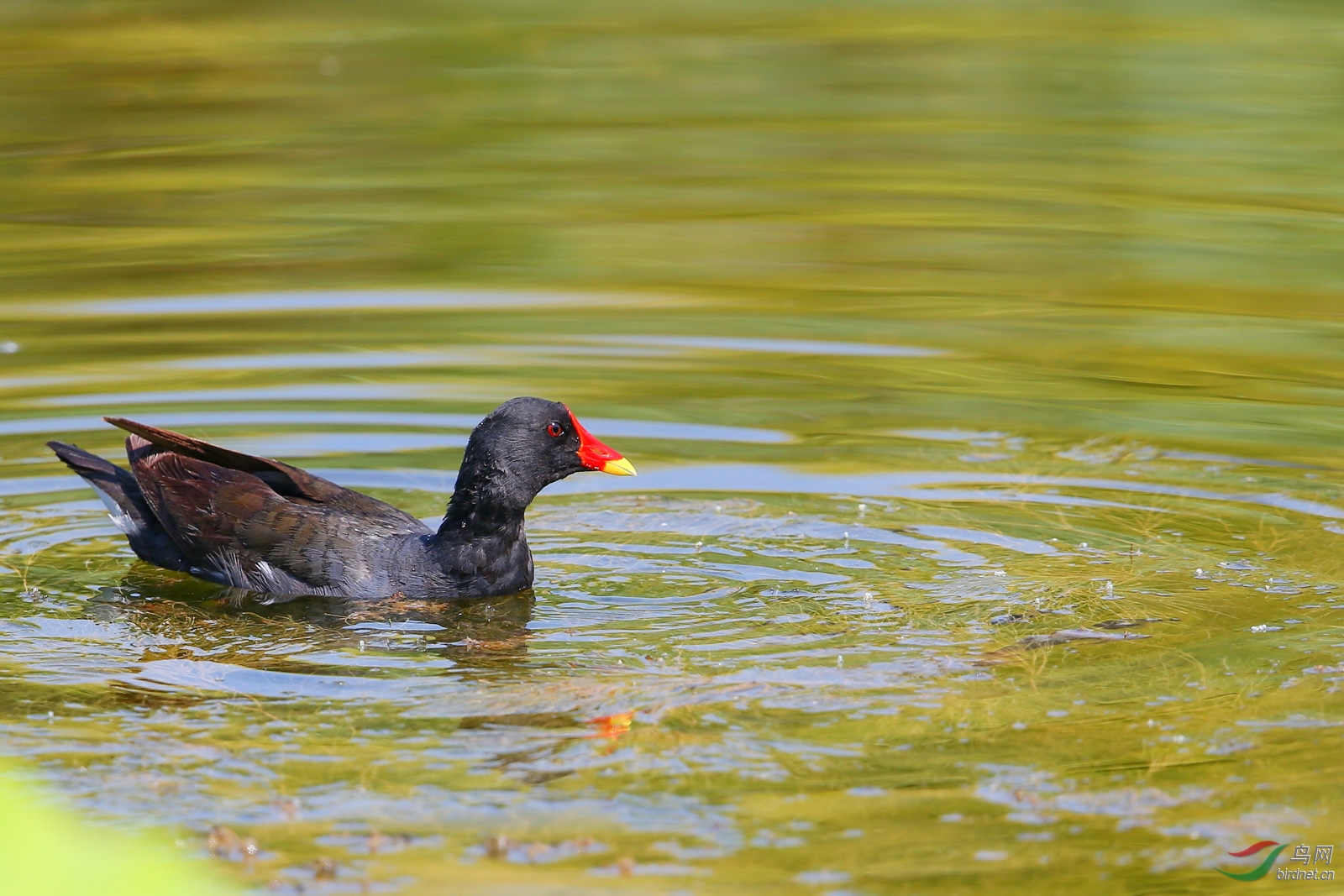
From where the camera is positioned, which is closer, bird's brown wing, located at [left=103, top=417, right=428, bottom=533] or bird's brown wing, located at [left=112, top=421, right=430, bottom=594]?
bird's brown wing, located at [left=112, top=421, right=430, bottom=594]

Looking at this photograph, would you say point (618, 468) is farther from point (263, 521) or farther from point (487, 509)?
point (263, 521)

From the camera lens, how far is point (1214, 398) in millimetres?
7633

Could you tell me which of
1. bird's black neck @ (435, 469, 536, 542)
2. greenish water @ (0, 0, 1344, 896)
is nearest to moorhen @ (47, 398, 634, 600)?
bird's black neck @ (435, 469, 536, 542)

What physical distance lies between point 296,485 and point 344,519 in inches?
9.9

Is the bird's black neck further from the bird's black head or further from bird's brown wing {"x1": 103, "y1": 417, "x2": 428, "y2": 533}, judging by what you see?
bird's brown wing {"x1": 103, "y1": 417, "x2": 428, "y2": 533}

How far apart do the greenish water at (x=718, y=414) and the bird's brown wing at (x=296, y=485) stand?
0.45 meters

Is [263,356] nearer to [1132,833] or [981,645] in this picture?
[981,645]

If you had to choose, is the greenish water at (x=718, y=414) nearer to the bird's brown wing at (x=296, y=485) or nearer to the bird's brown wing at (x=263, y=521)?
the bird's brown wing at (x=263, y=521)

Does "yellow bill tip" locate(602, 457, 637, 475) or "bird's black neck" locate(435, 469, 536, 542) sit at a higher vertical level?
"yellow bill tip" locate(602, 457, 637, 475)

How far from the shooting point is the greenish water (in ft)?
12.8

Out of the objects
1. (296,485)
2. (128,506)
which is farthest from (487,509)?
(128,506)

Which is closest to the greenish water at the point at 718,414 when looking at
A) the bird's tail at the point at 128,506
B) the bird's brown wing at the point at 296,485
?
the bird's tail at the point at 128,506

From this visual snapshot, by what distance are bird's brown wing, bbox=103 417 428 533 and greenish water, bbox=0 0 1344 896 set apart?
45 centimetres

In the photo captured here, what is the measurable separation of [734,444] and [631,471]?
4.39 ft
